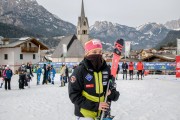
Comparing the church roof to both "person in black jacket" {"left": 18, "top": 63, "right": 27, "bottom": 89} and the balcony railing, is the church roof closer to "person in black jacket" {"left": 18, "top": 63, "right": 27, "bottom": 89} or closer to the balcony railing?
the balcony railing

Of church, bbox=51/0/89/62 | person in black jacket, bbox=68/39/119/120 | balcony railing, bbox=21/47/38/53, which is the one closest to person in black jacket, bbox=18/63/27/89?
person in black jacket, bbox=68/39/119/120

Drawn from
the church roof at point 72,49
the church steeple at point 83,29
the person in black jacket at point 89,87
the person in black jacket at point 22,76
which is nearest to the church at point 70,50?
the church roof at point 72,49

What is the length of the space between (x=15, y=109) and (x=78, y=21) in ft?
342

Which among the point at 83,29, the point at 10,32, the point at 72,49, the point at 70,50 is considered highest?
the point at 10,32

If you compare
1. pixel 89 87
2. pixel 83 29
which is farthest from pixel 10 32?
pixel 89 87

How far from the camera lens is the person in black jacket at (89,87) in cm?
376

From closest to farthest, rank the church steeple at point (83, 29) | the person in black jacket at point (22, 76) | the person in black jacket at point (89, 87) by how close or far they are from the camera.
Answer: the person in black jacket at point (89, 87) → the person in black jacket at point (22, 76) → the church steeple at point (83, 29)

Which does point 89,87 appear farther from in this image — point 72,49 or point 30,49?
point 72,49

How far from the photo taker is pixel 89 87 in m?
3.80

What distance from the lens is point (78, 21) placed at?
4471 inches

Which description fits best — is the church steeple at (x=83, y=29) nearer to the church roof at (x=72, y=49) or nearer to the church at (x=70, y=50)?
the church at (x=70, y=50)

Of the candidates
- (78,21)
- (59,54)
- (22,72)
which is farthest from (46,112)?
(78,21)

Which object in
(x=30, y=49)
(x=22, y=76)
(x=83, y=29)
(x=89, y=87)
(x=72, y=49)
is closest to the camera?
(x=89, y=87)

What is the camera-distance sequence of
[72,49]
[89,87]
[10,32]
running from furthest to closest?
[10,32]
[72,49]
[89,87]
